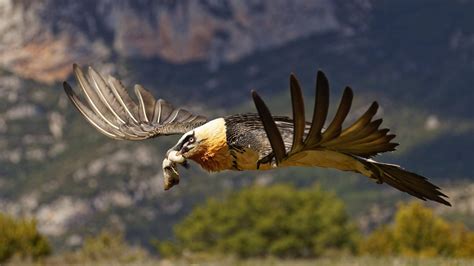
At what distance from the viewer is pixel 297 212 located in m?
102

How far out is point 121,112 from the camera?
37.3 ft

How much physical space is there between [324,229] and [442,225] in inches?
724

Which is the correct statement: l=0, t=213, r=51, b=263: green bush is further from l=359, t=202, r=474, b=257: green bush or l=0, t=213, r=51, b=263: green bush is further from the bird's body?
l=359, t=202, r=474, b=257: green bush

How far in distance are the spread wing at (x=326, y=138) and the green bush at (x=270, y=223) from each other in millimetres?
83668

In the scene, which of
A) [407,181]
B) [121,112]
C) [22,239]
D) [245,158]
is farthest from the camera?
[22,239]

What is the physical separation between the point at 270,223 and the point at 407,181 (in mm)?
90438

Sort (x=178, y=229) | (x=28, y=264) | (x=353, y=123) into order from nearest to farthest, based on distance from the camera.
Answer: (x=353, y=123), (x=28, y=264), (x=178, y=229)

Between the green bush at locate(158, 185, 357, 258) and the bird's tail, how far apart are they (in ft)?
271

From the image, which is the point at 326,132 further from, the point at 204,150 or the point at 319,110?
the point at 204,150

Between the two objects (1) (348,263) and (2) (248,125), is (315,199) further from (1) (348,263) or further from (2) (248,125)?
(2) (248,125)

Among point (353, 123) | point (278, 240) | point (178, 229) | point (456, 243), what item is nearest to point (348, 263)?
point (353, 123)

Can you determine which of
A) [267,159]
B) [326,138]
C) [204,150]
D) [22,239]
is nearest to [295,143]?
[326,138]

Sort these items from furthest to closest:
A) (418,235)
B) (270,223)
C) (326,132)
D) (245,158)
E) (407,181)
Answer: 1. (270,223)
2. (418,235)
3. (407,181)
4. (245,158)
5. (326,132)

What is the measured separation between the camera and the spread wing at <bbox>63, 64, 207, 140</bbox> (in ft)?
35.3
